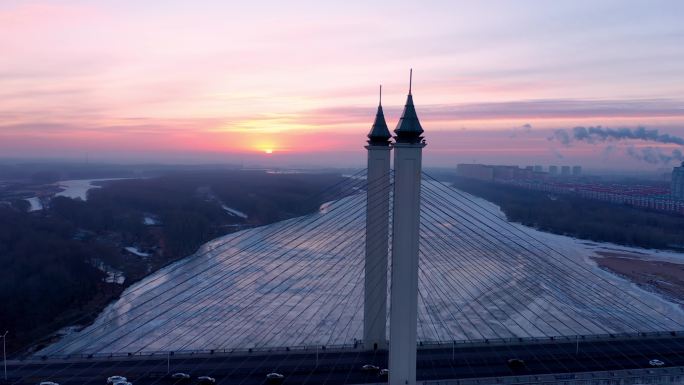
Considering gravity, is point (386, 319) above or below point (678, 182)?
below

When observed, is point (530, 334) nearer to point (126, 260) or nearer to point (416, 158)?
point (416, 158)

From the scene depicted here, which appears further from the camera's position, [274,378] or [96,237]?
[96,237]

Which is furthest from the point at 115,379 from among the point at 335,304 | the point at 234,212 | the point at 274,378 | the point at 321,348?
the point at 234,212

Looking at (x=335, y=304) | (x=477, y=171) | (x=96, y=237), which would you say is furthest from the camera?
(x=477, y=171)

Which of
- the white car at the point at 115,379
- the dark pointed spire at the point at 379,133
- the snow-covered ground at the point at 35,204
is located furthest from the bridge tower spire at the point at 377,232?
the snow-covered ground at the point at 35,204

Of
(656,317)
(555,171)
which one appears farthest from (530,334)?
(555,171)

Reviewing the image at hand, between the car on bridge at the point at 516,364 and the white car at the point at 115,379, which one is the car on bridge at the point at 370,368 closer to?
the car on bridge at the point at 516,364

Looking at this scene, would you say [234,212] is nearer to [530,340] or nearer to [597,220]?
[597,220]
